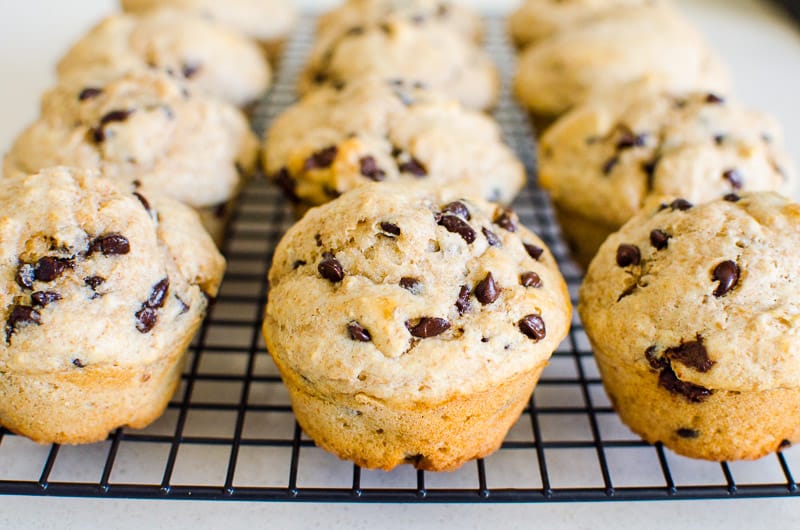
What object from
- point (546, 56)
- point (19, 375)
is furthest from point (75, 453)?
point (546, 56)

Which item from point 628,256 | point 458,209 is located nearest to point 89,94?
point 458,209

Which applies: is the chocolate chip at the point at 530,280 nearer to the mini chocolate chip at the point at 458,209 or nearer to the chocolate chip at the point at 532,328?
the chocolate chip at the point at 532,328

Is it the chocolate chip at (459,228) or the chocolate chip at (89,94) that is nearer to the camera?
the chocolate chip at (459,228)

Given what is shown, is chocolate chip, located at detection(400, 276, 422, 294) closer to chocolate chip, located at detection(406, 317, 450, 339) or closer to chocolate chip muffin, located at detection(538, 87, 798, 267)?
chocolate chip, located at detection(406, 317, 450, 339)

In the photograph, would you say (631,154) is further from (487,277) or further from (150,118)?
(150,118)

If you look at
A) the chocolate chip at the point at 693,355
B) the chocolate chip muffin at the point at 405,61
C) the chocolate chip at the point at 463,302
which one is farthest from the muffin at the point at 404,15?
the chocolate chip at the point at 693,355

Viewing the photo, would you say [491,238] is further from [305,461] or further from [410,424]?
[305,461]
